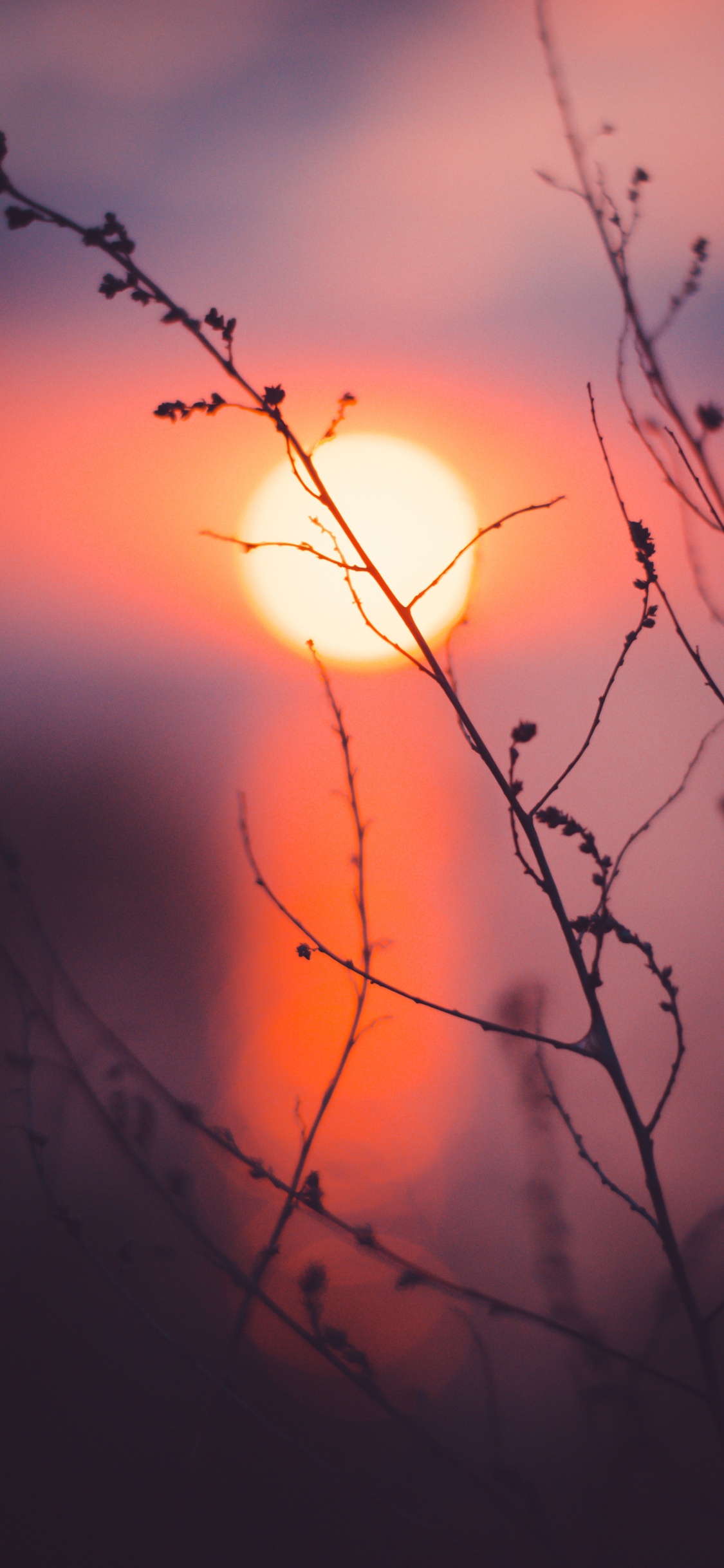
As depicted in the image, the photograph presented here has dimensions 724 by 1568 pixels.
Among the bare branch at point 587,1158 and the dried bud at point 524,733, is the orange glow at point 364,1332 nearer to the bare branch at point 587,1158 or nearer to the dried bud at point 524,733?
the bare branch at point 587,1158

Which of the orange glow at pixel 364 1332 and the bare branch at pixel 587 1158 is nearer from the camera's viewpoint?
the bare branch at pixel 587 1158

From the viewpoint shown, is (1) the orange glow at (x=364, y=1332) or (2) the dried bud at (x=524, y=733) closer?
(2) the dried bud at (x=524, y=733)

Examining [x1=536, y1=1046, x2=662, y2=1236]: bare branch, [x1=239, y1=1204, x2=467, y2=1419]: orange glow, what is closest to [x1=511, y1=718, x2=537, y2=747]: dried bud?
[x1=536, y1=1046, x2=662, y2=1236]: bare branch

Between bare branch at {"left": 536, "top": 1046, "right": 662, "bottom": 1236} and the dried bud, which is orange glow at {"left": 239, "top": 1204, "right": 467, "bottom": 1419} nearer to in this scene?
bare branch at {"left": 536, "top": 1046, "right": 662, "bottom": 1236}

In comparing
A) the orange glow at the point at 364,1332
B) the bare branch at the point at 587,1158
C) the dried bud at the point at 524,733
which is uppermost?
the dried bud at the point at 524,733

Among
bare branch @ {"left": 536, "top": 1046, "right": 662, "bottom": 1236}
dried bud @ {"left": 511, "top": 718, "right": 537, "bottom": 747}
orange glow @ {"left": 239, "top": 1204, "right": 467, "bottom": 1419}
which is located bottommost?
orange glow @ {"left": 239, "top": 1204, "right": 467, "bottom": 1419}

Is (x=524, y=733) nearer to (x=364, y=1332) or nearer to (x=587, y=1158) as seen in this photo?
(x=587, y=1158)

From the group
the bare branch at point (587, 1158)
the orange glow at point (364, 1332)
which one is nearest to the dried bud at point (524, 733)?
the bare branch at point (587, 1158)

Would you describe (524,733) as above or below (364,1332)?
above

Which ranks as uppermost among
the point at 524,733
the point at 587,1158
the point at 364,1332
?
the point at 524,733

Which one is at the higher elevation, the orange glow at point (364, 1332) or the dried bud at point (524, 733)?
the dried bud at point (524, 733)

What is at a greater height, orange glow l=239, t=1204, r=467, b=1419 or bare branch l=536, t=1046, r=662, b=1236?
bare branch l=536, t=1046, r=662, b=1236

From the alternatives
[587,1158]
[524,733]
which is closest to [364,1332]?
[587,1158]

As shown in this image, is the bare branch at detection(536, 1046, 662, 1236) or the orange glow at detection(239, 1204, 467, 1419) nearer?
the bare branch at detection(536, 1046, 662, 1236)
